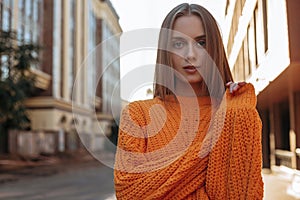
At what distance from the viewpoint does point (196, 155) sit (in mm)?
1184

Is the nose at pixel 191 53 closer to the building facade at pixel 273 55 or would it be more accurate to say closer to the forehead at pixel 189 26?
the forehead at pixel 189 26

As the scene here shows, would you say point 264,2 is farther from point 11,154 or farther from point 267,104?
point 11,154

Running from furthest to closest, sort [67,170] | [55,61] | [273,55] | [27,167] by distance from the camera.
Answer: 1. [55,61]
2. [27,167]
3. [67,170]
4. [273,55]

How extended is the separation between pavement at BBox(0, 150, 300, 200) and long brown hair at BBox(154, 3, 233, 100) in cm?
735

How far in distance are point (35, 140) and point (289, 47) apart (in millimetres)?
23963

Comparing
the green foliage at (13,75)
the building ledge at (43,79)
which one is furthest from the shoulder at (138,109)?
the building ledge at (43,79)

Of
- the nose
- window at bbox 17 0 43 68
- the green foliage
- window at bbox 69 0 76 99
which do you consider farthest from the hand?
window at bbox 69 0 76 99

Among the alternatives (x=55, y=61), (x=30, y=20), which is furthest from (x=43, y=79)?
(x=30, y=20)

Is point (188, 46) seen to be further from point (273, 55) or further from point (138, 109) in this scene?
point (273, 55)

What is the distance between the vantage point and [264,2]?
→ 1016 cm

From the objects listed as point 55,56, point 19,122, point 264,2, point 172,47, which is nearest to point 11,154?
point 19,122

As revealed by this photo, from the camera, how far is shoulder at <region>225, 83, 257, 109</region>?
1.22m

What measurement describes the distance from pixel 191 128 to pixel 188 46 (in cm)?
22

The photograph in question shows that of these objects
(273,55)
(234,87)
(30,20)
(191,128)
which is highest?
(30,20)
